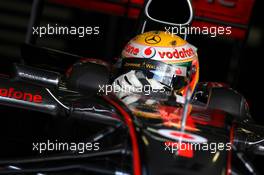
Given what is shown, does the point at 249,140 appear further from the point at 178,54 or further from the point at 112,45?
the point at 112,45

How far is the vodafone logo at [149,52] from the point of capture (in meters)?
4.21

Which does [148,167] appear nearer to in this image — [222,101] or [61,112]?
[61,112]

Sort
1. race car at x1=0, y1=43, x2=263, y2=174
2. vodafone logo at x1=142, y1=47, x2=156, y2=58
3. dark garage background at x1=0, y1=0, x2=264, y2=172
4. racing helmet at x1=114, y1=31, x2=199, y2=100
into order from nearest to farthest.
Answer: race car at x1=0, y1=43, x2=263, y2=174 < racing helmet at x1=114, y1=31, x2=199, y2=100 < vodafone logo at x1=142, y1=47, x2=156, y2=58 < dark garage background at x1=0, y1=0, x2=264, y2=172

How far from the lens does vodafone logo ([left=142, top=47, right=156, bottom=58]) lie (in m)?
4.21

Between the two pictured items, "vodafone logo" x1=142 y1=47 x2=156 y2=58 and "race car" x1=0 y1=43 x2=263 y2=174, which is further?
"vodafone logo" x1=142 y1=47 x2=156 y2=58

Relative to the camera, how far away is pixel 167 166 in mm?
2789

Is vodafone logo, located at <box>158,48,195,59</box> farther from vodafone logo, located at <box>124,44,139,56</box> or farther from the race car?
the race car

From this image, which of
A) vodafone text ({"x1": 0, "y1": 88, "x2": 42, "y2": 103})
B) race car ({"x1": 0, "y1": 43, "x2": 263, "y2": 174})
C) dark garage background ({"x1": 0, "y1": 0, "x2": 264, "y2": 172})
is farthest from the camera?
dark garage background ({"x1": 0, "y1": 0, "x2": 264, "y2": 172})

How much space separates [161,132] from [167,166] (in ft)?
0.69

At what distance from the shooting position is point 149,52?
4.23 m

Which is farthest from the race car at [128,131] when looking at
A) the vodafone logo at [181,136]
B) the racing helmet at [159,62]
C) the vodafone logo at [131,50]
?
the vodafone logo at [131,50]

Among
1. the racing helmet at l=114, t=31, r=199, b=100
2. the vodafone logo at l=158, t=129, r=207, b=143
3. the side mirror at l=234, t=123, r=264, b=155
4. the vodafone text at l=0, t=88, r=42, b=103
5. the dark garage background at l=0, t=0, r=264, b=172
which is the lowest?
the dark garage background at l=0, t=0, r=264, b=172

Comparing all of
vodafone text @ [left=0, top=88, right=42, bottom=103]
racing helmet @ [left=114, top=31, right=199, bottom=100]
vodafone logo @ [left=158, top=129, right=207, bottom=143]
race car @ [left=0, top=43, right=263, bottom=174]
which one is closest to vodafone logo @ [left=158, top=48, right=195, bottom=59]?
racing helmet @ [left=114, top=31, right=199, bottom=100]

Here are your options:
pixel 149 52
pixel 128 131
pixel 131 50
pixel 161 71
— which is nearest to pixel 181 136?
pixel 128 131
